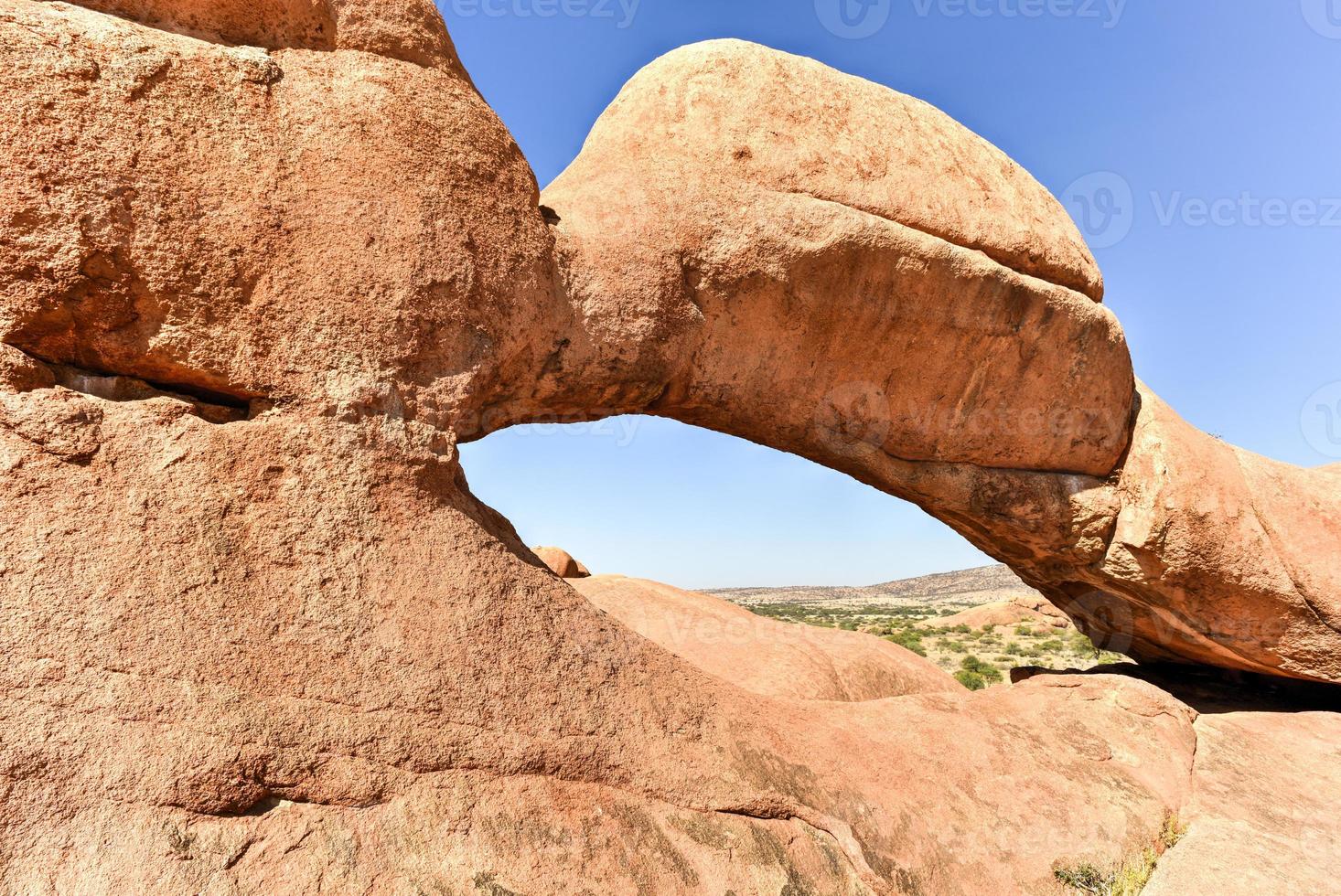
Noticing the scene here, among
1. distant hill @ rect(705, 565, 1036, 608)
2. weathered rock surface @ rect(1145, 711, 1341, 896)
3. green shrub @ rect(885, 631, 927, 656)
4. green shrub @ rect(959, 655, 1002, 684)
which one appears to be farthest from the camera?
distant hill @ rect(705, 565, 1036, 608)

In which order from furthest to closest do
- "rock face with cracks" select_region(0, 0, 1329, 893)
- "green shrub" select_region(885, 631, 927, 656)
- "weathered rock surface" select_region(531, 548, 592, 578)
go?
"green shrub" select_region(885, 631, 927, 656)
"weathered rock surface" select_region(531, 548, 592, 578)
"rock face with cracks" select_region(0, 0, 1329, 893)

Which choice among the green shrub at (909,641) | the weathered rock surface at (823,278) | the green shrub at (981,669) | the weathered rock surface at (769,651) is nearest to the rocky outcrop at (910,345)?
the weathered rock surface at (823,278)

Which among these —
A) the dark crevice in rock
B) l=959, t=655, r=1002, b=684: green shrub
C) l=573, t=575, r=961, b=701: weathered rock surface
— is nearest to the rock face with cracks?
the dark crevice in rock

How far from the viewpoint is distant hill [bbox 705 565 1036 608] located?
4941cm

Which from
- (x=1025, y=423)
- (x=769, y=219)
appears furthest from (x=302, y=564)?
(x=1025, y=423)

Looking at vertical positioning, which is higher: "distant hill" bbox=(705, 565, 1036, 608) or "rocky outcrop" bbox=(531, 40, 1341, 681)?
"rocky outcrop" bbox=(531, 40, 1341, 681)

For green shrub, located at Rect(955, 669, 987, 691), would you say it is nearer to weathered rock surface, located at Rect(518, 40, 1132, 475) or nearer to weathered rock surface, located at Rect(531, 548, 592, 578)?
weathered rock surface, located at Rect(531, 548, 592, 578)

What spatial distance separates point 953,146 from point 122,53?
5212mm

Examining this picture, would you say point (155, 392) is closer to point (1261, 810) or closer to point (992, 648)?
point (1261, 810)

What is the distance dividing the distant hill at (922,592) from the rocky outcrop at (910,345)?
38866 millimetres

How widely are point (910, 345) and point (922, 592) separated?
2268 inches

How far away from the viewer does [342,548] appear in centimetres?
312

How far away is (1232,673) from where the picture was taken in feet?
23.9

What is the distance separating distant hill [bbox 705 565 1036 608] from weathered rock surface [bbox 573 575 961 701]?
38.5m
